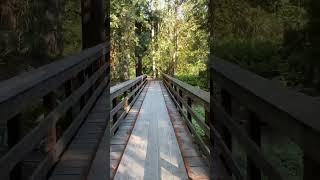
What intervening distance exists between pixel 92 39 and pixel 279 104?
6.45m

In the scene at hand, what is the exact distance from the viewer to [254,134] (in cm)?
248

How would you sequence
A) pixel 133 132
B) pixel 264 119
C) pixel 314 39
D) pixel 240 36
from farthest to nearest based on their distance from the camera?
pixel 133 132
pixel 240 36
pixel 314 39
pixel 264 119

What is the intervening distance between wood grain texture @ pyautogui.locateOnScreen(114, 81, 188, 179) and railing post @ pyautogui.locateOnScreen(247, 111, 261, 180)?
2.87m

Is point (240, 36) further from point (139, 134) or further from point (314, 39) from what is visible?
point (139, 134)

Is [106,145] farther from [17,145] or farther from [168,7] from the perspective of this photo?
[168,7]

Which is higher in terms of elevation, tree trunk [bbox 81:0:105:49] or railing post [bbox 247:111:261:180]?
tree trunk [bbox 81:0:105:49]

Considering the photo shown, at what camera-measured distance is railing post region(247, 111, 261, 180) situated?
2448 millimetres

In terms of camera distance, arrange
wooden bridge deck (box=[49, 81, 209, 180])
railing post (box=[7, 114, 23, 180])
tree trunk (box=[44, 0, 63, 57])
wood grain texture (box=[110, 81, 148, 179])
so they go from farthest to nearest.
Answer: tree trunk (box=[44, 0, 63, 57])
wood grain texture (box=[110, 81, 148, 179])
wooden bridge deck (box=[49, 81, 209, 180])
railing post (box=[7, 114, 23, 180])

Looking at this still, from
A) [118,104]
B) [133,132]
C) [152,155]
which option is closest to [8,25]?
[152,155]

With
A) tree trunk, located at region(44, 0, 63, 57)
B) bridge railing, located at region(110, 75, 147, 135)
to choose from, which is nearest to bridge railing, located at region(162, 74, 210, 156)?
bridge railing, located at region(110, 75, 147, 135)

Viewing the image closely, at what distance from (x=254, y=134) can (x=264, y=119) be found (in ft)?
1.19

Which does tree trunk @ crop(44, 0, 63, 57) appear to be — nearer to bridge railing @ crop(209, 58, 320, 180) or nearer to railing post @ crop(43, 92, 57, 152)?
railing post @ crop(43, 92, 57, 152)

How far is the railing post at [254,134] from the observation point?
96.4 inches

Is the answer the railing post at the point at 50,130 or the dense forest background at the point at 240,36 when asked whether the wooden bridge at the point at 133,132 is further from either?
the dense forest background at the point at 240,36
